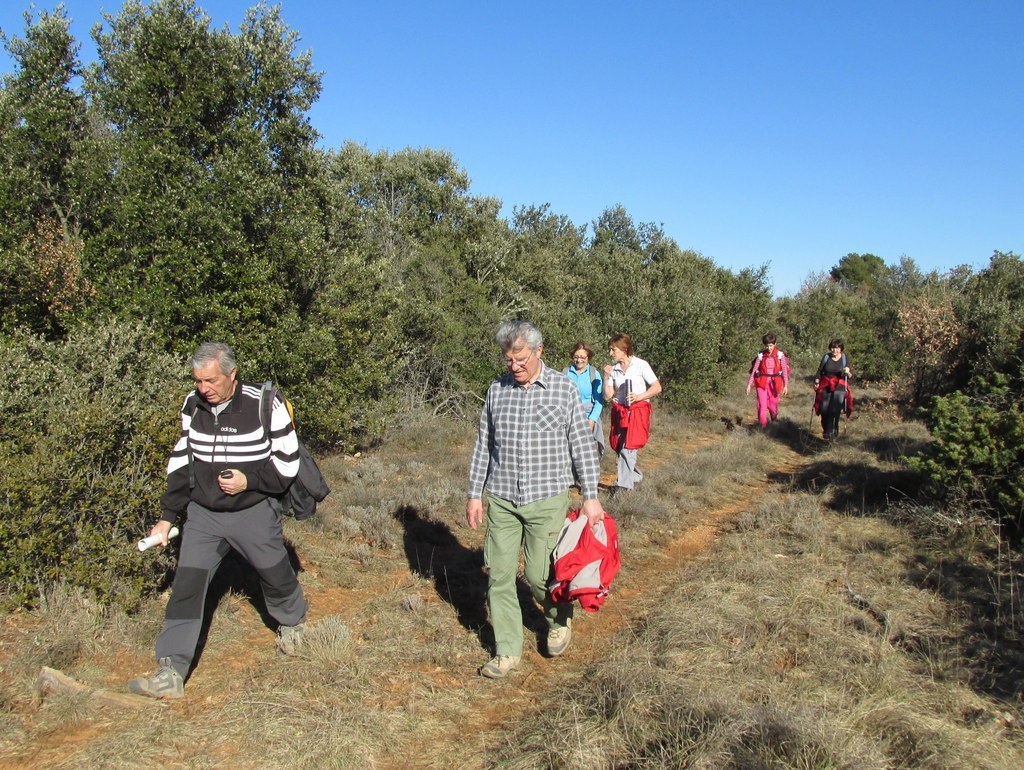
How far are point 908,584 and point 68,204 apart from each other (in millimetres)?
10507

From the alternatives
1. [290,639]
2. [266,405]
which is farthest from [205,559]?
[266,405]

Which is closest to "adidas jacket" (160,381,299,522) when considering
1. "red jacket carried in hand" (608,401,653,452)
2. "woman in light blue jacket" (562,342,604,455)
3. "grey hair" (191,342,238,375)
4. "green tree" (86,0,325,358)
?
"grey hair" (191,342,238,375)

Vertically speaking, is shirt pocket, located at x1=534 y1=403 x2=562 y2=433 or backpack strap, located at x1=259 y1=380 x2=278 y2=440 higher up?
shirt pocket, located at x1=534 y1=403 x2=562 y2=433

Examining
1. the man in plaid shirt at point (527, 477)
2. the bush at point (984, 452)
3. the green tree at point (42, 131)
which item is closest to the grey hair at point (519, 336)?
the man in plaid shirt at point (527, 477)

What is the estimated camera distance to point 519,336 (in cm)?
414

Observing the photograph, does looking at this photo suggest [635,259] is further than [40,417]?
Yes

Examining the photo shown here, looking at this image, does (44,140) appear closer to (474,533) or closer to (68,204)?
(68,204)

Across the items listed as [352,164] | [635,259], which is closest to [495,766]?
[352,164]

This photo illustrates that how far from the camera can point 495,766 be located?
3.45 metres

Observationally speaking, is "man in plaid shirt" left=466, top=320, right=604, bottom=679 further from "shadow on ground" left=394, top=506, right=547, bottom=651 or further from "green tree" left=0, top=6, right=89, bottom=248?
"green tree" left=0, top=6, right=89, bottom=248

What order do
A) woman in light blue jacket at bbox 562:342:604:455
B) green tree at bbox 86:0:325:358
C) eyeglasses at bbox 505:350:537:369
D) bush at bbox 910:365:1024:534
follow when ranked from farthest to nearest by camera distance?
green tree at bbox 86:0:325:358
woman in light blue jacket at bbox 562:342:604:455
bush at bbox 910:365:1024:534
eyeglasses at bbox 505:350:537:369

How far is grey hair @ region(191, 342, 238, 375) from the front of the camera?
12.7ft

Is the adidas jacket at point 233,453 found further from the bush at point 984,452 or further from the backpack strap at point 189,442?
the bush at point 984,452

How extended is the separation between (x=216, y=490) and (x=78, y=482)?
1.08 m
